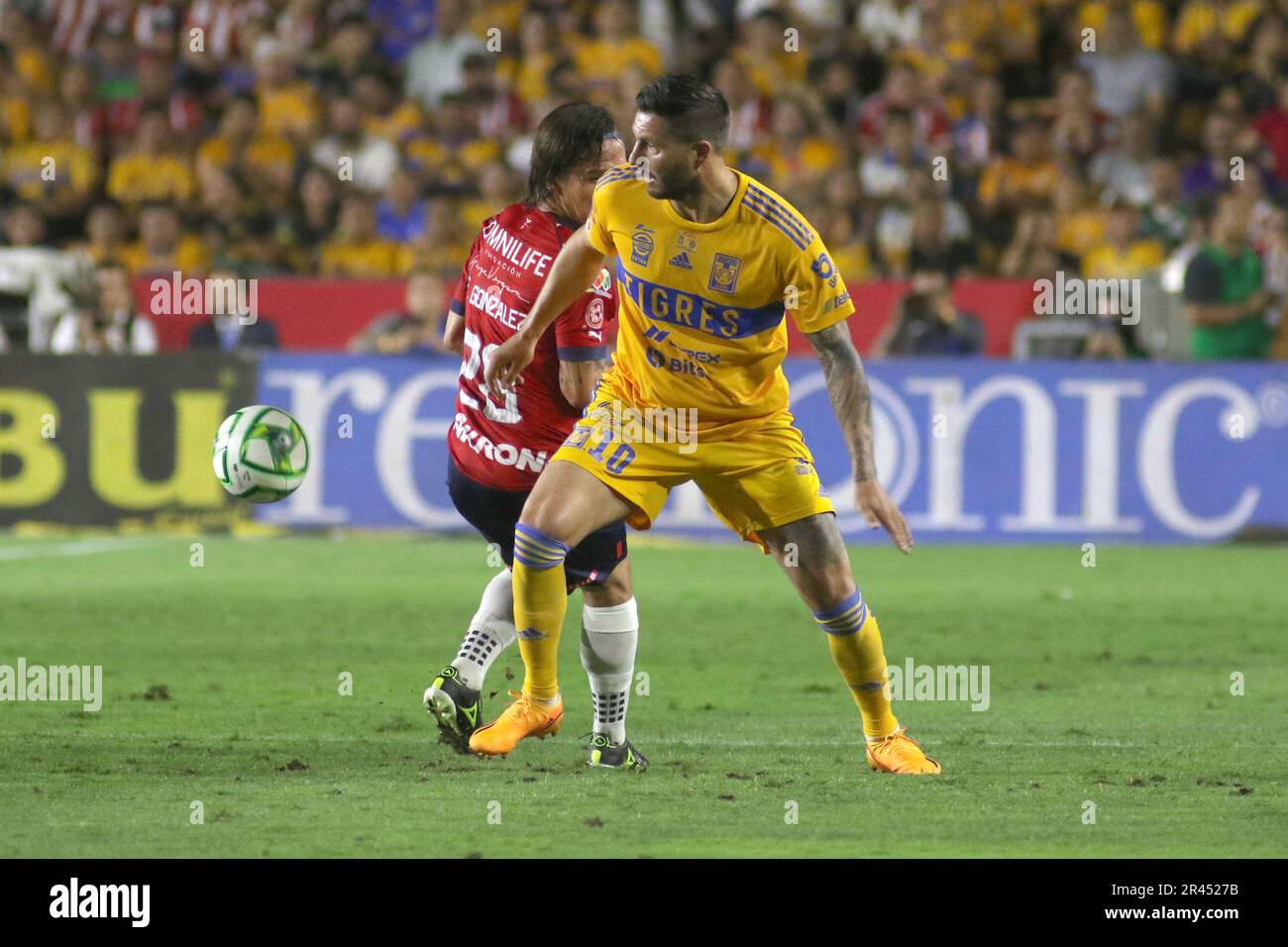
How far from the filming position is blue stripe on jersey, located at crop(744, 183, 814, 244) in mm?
6309

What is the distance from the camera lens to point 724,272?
6.32 metres

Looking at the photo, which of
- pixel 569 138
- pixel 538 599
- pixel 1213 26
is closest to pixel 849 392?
pixel 538 599

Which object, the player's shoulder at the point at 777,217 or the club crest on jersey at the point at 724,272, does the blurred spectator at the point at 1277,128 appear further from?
the club crest on jersey at the point at 724,272

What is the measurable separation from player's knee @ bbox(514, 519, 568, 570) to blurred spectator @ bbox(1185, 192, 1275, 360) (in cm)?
956

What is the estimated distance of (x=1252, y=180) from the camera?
1645 cm

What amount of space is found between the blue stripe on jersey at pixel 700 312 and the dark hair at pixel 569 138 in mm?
518

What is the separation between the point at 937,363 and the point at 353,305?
480 cm

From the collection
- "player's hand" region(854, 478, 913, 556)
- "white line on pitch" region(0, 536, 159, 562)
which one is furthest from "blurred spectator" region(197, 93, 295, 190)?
"player's hand" region(854, 478, 913, 556)

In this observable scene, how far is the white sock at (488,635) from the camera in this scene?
7.08 meters

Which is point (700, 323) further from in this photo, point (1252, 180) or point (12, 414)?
point (1252, 180)

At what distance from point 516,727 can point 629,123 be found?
10.4m

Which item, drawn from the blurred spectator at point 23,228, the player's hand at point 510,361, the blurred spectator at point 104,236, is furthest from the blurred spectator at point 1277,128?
the player's hand at point 510,361

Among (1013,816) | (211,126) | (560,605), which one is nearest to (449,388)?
(211,126)

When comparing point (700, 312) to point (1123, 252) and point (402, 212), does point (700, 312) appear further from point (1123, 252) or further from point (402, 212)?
point (402, 212)
